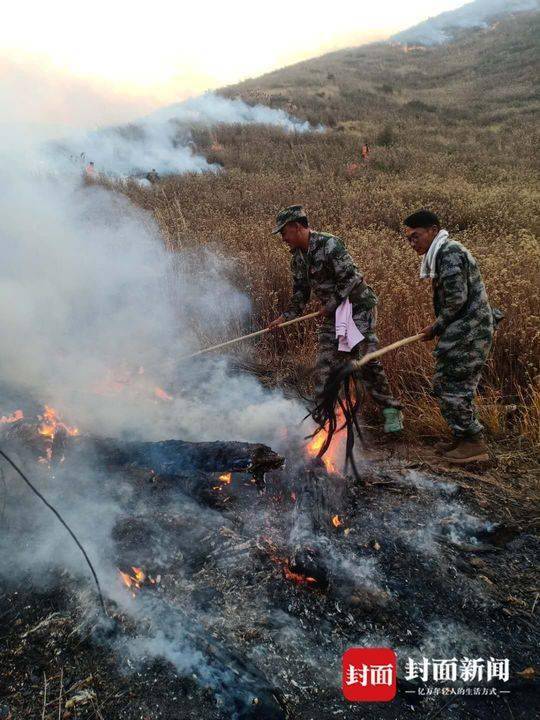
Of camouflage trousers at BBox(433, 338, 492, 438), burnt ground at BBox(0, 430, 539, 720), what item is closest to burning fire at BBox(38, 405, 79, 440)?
burnt ground at BBox(0, 430, 539, 720)

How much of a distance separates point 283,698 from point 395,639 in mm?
645

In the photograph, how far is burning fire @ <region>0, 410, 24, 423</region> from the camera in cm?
384

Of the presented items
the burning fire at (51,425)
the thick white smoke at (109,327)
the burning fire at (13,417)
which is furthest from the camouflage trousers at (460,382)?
the burning fire at (13,417)

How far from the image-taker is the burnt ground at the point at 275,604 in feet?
6.38

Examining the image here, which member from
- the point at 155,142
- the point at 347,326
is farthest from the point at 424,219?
the point at 155,142

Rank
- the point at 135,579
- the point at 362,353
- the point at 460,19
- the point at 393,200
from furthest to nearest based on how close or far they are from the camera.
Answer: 1. the point at 460,19
2. the point at 393,200
3. the point at 362,353
4. the point at 135,579

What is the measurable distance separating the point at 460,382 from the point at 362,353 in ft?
3.14

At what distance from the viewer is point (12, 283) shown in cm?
449

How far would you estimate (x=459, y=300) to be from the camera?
3.11 m

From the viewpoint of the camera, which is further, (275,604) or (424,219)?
(424,219)

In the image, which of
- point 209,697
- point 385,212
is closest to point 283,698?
point 209,697

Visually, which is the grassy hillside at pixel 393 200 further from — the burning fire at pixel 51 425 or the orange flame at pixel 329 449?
the burning fire at pixel 51 425

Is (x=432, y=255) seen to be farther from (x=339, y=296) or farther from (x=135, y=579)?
(x=135, y=579)

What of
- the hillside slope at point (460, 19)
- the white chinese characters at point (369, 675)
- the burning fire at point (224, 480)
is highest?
the hillside slope at point (460, 19)
